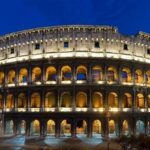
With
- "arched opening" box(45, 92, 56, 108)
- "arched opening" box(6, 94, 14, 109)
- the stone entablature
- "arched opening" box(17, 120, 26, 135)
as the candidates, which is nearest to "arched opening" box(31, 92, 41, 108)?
"arched opening" box(45, 92, 56, 108)

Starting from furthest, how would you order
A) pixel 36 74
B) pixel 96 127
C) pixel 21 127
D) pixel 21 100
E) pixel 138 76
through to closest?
pixel 138 76 < pixel 36 74 < pixel 21 100 < pixel 21 127 < pixel 96 127

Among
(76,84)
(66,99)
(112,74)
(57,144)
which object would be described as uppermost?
(112,74)

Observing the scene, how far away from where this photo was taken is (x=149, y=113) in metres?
50.6

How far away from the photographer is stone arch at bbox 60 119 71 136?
48000mm

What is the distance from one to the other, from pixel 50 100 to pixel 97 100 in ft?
23.3

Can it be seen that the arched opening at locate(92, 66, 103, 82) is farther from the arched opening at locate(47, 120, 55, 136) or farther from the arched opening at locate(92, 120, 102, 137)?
the arched opening at locate(47, 120, 55, 136)

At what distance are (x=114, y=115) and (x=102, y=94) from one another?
137 inches

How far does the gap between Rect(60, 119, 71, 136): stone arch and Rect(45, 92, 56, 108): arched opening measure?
9.80ft

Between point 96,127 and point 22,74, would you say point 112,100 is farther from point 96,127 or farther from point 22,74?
point 22,74

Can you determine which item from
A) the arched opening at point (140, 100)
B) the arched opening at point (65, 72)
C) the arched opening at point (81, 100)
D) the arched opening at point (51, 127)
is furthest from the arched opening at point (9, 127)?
the arched opening at point (140, 100)

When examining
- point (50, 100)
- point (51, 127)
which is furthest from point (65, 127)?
point (50, 100)

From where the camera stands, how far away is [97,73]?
52.6 metres

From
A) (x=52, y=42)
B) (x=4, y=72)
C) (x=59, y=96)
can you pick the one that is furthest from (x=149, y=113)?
(x=4, y=72)

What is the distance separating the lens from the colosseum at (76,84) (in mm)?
47438
